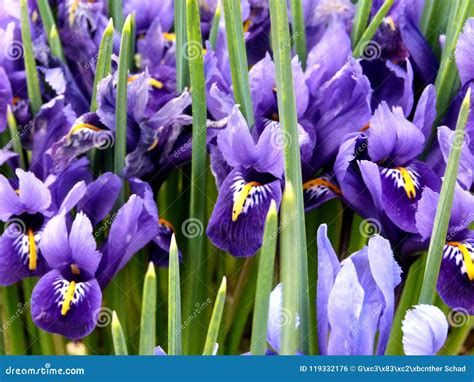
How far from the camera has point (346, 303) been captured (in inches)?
31.0

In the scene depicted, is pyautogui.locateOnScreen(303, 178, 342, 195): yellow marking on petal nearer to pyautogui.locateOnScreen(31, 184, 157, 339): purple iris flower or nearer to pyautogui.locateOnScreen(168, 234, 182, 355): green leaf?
pyautogui.locateOnScreen(31, 184, 157, 339): purple iris flower

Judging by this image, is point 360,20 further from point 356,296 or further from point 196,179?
point 356,296

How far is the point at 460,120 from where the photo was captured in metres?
0.78

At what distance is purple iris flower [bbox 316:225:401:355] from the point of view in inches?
31.0

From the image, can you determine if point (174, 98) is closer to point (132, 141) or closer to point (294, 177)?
point (132, 141)

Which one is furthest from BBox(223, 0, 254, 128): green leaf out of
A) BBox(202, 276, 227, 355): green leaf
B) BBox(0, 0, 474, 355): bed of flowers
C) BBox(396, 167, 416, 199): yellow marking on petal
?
Answer: BBox(202, 276, 227, 355): green leaf

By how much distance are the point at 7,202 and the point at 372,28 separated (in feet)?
1.83

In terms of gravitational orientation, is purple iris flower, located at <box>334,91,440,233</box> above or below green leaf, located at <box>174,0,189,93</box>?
below

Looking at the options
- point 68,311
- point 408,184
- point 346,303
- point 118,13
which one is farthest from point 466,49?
point 68,311

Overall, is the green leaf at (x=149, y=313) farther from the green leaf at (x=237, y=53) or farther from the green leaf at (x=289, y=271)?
the green leaf at (x=237, y=53)

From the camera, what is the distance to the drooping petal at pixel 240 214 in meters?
A: 0.93

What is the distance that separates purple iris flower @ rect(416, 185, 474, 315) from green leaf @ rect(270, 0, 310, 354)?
0.19 m

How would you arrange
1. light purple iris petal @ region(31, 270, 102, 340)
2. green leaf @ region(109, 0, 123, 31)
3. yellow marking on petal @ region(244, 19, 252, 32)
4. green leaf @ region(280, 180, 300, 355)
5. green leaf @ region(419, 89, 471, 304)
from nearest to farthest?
green leaf @ region(280, 180, 300, 355), green leaf @ region(419, 89, 471, 304), light purple iris petal @ region(31, 270, 102, 340), green leaf @ region(109, 0, 123, 31), yellow marking on petal @ region(244, 19, 252, 32)

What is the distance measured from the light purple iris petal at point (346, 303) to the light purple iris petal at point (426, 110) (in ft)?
0.94
